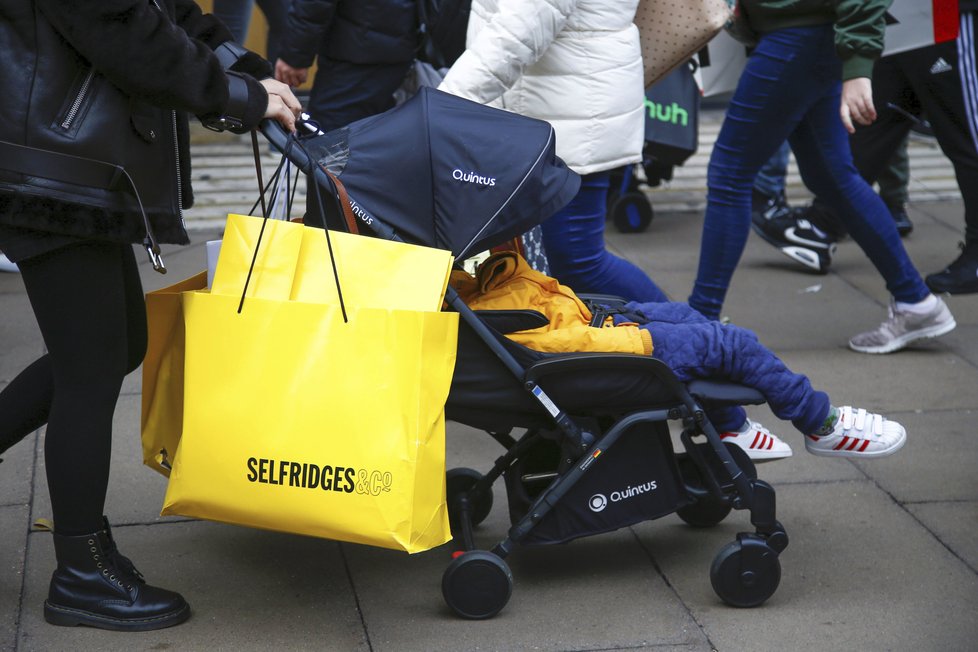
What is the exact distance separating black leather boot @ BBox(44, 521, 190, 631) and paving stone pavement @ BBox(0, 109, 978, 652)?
0.12 feet

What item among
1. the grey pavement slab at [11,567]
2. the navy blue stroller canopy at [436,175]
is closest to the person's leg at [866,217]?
the navy blue stroller canopy at [436,175]

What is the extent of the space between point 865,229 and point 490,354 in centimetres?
251

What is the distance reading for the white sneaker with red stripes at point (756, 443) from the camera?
3.77m

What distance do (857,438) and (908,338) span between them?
1883 mm

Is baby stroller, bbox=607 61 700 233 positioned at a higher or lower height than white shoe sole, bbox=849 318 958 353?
higher

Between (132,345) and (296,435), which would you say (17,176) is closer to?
(132,345)

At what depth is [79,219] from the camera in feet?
9.04

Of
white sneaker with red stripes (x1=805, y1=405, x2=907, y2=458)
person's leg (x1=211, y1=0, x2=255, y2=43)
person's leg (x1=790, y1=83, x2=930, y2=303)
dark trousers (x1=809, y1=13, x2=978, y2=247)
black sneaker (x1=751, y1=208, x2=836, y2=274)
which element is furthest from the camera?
person's leg (x1=211, y1=0, x2=255, y2=43)

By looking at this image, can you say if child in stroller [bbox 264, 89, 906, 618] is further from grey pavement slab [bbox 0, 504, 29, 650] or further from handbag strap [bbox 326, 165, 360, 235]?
grey pavement slab [bbox 0, 504, 29, 650]

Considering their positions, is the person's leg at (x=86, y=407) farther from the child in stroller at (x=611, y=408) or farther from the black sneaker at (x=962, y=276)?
the black sneaker at (x=962, y=276)

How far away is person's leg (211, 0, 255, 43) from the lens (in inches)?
276

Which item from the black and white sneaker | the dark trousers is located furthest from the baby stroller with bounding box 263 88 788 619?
the black and white sneaker

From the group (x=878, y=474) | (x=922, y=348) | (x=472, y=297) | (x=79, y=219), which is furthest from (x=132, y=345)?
(x=922, y=348)

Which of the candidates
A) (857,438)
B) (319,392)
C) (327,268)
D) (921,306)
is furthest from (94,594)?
(921,306)
